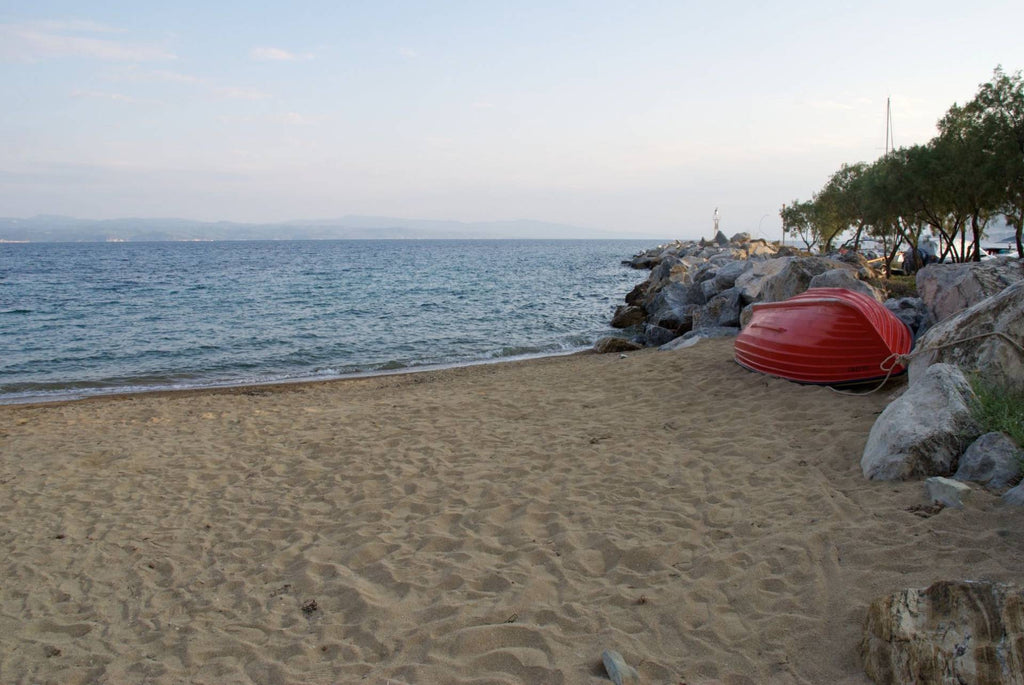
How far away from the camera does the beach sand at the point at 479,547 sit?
3.47 m

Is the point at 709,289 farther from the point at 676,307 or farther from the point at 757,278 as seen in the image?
the point at 757,278

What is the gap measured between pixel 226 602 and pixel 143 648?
22.0 inches

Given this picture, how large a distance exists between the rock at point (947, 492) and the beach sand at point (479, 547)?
0.35 feet

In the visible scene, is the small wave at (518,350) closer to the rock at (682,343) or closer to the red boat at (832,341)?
the rock at (682,343)

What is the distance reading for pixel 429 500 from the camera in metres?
5.71

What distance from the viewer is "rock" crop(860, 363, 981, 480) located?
16.2 ft

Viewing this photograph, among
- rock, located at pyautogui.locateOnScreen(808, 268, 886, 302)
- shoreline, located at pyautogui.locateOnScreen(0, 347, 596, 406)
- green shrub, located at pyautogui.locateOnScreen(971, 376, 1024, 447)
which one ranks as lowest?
shoreline, located at pyautogui.locateOnScreen(0, 347, 596, 406)

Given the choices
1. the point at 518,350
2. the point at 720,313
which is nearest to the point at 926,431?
the point at 720,313

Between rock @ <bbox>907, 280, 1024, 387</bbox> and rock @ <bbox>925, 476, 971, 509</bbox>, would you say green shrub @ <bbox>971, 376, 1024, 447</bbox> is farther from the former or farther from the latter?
rock @ <bbox>925, 476, 971, 509</bbox>


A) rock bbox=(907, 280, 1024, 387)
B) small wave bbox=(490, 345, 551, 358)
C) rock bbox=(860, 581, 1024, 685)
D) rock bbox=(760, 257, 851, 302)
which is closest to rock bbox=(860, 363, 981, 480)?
rock bbox=(907, 280, 1024, 387)

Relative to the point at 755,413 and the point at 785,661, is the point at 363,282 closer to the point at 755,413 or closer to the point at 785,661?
the point at 755,413

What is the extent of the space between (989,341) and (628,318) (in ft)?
51.2

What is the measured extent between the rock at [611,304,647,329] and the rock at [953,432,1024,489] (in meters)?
16.6

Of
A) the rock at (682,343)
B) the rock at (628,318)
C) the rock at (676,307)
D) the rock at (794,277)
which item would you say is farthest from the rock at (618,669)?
the rock at (628,318)
